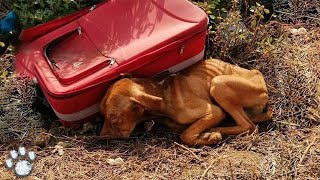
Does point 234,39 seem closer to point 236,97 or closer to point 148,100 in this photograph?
point 236,97

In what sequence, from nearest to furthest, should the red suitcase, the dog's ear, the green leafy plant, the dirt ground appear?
the dirt ground < the dog's ear < the red suitcase < the green leafy plant

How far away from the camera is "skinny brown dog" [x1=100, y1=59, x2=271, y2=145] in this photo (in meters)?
4.64

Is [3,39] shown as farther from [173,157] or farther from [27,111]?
[173,157]

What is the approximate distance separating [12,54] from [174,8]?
1.82m

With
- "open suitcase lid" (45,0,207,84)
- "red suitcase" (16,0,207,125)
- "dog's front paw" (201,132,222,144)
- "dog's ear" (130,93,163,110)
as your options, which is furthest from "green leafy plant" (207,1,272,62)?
"dog's ear" (130,93,163,110)

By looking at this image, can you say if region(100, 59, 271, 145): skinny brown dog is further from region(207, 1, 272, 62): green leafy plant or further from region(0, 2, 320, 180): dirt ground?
region(207, 1, 272, 62): green leafy plant

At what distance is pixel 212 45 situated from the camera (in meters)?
5.66

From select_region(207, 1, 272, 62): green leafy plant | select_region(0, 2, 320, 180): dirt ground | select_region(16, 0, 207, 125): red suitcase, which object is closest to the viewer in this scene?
select_region(0, 2, 320, 180): dirt ground

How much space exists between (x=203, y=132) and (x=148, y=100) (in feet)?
1.95

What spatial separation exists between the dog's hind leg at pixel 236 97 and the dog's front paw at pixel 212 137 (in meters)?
0.08

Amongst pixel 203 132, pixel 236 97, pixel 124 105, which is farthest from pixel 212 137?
pixel 124 105

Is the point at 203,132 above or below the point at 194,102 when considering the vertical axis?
below

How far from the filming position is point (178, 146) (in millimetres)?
4809

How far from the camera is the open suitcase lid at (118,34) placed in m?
4.85
